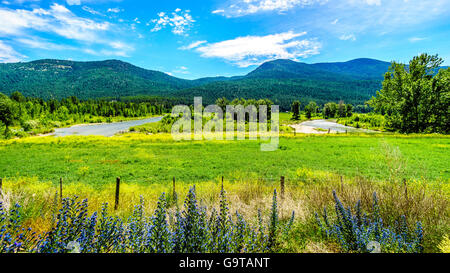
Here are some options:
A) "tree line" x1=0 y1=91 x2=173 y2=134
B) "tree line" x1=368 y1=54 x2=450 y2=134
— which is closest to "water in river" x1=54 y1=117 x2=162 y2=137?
"tree line" x1=0 y1=91 x2=173 y2=134

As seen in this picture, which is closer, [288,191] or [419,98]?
[288,191]

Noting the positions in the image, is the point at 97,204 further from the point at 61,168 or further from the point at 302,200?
the point at 61,168

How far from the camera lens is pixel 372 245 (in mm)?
3029

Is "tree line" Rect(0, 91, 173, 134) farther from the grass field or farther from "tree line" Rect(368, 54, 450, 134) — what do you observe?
"tree line" Rect(368, 54, 450, 134)

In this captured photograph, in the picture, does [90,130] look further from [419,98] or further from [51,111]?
[419,98]

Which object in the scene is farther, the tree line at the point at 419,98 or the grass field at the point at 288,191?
the tree line at the point at 419,98

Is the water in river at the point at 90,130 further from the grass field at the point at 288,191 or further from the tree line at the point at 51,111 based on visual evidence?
the grass field at the point at 288,191

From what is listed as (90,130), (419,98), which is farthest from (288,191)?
(90,130)

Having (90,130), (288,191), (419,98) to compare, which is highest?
(419,98)

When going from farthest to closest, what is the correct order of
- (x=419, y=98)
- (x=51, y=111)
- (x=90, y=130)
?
(x=51, y=111), (x=90, y=130), (x=419, y=98)

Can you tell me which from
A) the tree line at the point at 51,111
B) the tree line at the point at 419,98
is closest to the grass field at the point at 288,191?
the tree line at the point at 419,98
